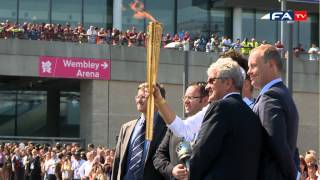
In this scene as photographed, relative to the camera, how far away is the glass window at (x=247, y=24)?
158 feet

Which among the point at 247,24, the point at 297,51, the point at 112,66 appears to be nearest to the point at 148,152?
the point at 112,66

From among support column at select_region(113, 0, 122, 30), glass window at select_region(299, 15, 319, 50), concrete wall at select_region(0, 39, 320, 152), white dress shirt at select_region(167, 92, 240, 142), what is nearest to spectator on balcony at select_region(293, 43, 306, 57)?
glass window at select_region(299, 15, 319, 50)

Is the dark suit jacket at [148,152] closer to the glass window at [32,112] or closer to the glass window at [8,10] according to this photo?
the glass window at [8,10]

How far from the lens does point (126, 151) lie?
7402 mm

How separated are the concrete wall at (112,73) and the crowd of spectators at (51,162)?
8.17 m

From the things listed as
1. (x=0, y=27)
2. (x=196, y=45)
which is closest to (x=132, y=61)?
(x=196, y=45)

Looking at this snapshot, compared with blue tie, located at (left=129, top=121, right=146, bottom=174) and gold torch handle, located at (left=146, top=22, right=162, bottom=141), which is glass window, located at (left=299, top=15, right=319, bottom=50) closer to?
blue tie, located at (left=129, top=121, right=146, bottom=174)

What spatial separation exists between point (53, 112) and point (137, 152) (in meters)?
40.6

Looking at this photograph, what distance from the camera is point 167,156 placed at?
6848 millimetres

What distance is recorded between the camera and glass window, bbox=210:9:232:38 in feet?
158

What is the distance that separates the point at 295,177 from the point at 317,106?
3908cm

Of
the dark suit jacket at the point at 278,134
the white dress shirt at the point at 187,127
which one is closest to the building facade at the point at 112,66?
the white dress shirt at the point at 187,127

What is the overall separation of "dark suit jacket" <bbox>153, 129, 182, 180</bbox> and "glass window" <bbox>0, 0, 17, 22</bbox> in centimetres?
3766

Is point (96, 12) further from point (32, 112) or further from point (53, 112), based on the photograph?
point (32, 112)
